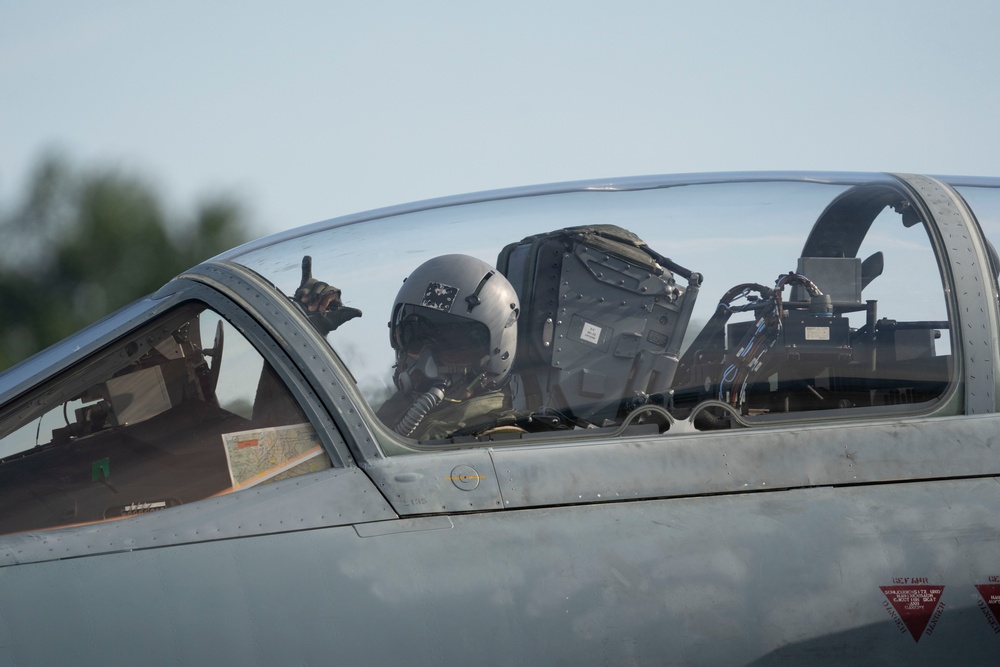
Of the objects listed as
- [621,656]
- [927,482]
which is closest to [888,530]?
[927,482]

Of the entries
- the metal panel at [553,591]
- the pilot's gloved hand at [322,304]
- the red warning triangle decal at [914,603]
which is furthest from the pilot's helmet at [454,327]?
the red warning triangle decal at [914,603]

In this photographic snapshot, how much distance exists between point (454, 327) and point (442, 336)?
66 mm

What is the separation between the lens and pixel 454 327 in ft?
11.8

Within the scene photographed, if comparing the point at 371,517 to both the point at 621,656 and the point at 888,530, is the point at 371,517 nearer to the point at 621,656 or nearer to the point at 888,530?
the point at 621,656

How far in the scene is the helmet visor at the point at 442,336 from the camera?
3.46m

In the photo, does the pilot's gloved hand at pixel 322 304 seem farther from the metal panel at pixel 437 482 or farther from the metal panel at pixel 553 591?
the metal panel at pixel 553 591

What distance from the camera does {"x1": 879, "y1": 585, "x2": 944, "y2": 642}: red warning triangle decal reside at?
9.63ft

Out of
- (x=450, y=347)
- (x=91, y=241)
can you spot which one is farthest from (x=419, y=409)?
(x=91, y=241)

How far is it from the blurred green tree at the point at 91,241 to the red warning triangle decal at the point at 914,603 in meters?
32.7

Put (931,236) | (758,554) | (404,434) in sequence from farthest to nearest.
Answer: (931,236)
(404,434)
(758,554)

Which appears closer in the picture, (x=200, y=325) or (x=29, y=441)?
(x=29, y=441)

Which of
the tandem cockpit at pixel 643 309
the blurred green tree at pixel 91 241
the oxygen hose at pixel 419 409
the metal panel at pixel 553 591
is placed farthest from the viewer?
the blurred green tree at pixel 91 241

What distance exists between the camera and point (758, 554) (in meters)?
2.96

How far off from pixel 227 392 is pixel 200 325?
27 centimetres
